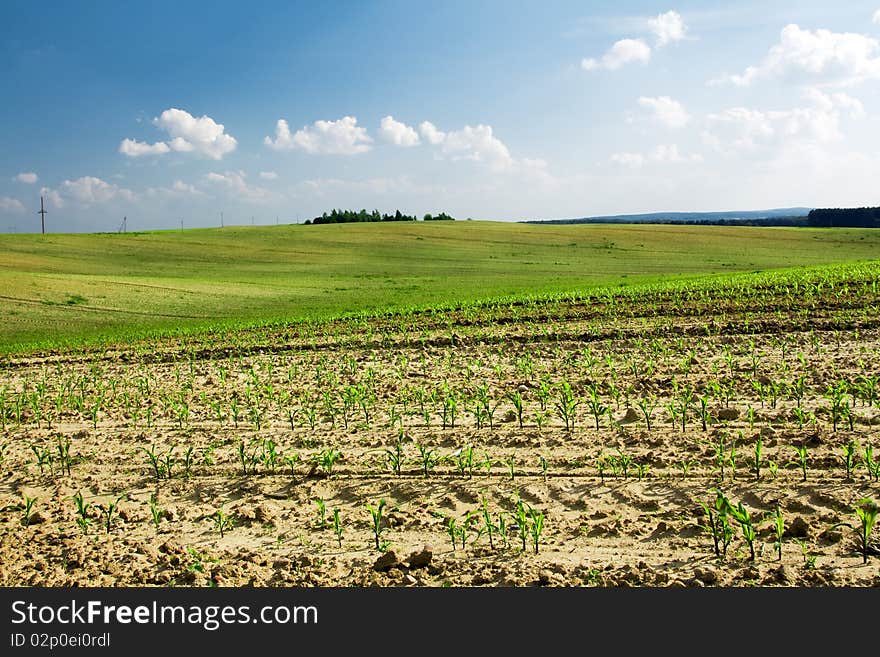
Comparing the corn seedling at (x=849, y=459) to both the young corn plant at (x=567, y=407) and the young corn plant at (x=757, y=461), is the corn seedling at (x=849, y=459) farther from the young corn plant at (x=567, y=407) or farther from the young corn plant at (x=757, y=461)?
the young corn plant at (x=567, y=407)

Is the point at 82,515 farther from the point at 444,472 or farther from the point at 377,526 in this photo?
the point at 444,472

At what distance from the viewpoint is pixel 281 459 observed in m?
8.14

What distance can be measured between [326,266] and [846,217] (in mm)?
94486

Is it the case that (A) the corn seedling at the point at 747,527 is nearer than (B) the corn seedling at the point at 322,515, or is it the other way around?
(A) the corn seedling at the point at 747,527

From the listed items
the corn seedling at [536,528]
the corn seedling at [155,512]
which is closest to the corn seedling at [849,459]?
the corn seedling at [536,528]

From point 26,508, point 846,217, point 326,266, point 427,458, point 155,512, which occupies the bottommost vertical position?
point 26,508

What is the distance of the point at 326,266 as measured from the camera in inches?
1932

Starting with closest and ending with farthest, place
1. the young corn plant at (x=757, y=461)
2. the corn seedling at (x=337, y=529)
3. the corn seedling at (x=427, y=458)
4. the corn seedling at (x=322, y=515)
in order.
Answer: the corn seedling at (x=337, y=529), the corn seedling at (x=322, y=515), the young corn plant at (x=757, y=461), the corn seedling at (x=427, y=458)

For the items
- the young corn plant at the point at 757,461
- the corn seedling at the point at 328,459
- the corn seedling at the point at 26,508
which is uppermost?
the young corn plant at the point at 757,461

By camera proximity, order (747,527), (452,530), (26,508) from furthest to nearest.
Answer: (26,508), (452,530), (747,527)

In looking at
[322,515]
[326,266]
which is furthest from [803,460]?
[326,266]

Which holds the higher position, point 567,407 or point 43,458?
point 567,407

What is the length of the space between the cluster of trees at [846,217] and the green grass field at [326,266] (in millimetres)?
39913

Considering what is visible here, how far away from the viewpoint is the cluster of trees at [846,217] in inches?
4151
